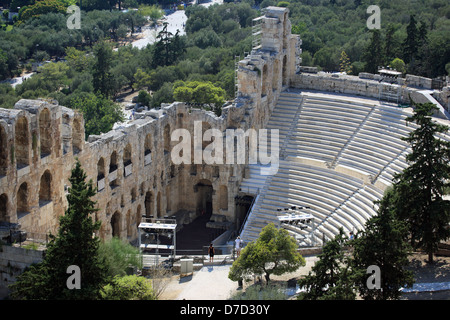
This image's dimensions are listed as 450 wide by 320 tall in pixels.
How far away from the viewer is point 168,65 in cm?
10606

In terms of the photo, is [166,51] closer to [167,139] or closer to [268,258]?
[167,139]

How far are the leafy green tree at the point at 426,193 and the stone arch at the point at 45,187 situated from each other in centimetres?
2137

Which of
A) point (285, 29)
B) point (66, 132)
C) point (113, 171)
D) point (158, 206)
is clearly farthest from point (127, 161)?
point (285, 29)

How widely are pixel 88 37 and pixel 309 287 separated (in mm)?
97388

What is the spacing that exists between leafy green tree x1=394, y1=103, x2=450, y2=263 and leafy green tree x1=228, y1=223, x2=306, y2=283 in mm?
6591

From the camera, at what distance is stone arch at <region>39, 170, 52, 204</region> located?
5294 centimetres

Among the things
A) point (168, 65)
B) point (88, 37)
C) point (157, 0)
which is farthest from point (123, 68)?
point (157, 0)

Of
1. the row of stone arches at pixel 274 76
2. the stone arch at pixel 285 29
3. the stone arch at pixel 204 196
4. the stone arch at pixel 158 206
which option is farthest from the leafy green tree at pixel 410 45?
the stone arch at pixel 158 206

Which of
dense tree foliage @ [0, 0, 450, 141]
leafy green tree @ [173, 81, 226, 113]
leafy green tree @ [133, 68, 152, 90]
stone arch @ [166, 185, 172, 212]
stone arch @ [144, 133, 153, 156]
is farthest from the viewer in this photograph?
leafy green tree @ [133, 68, 152, 90]

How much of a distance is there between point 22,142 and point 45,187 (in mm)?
3917

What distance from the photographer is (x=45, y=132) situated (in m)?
52.2

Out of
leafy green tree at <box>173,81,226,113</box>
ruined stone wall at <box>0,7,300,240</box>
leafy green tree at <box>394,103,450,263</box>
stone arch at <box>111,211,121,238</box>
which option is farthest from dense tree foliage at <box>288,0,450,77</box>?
leafy green tree at <box>394,103,450,263</box>

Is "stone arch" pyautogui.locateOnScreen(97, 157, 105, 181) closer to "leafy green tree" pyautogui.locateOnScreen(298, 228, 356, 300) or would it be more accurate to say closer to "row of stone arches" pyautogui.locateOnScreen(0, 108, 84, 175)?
"row of stone arches" pyautogui.locateOnScreen(0, 108, 84, 175)

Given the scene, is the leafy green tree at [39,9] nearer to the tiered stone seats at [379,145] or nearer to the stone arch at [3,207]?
the tiered stone seats at [379,145]
